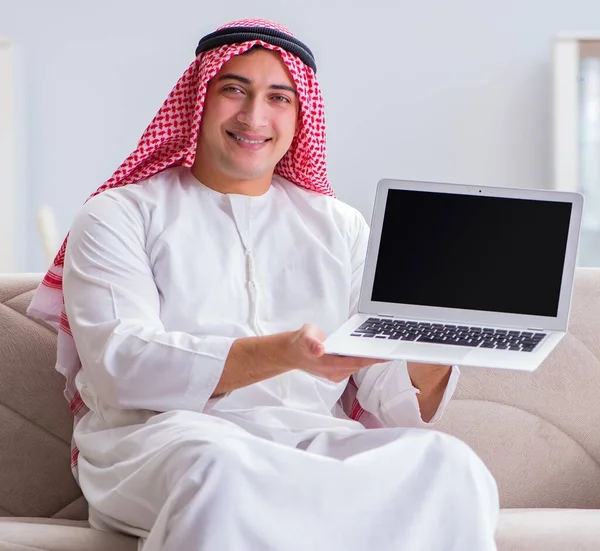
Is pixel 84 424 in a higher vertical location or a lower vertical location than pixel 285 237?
lower

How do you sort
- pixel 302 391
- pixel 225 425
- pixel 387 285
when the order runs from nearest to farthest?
1. pixel 225 425
2. pixel 387 285
3. pixel 302 391

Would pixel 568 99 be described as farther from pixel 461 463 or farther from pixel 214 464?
pixel 214 464

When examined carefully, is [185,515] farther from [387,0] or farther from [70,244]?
[387,0]

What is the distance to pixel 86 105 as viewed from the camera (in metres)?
5.54

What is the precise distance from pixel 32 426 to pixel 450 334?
0.92 metres

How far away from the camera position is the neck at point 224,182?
1978 millimetres

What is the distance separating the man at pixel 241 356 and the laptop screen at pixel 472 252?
0.18 metres

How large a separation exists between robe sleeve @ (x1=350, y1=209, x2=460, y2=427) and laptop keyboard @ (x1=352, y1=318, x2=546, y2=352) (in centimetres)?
17

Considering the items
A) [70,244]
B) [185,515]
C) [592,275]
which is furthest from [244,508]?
[592,275]

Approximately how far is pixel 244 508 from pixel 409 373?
59cm

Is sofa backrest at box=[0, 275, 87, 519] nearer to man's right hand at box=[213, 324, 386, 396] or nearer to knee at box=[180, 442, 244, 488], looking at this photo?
man's right hand at box=[213, 324, 386, 396]

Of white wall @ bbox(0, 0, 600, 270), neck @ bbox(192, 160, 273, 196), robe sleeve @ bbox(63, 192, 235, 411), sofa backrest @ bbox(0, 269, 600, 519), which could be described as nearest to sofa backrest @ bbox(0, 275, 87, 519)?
sofa backrest @ bbox(0, 269, 600, 519)

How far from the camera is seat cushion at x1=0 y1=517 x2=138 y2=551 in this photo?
159cm

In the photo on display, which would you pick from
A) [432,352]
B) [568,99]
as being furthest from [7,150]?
[432,352]
